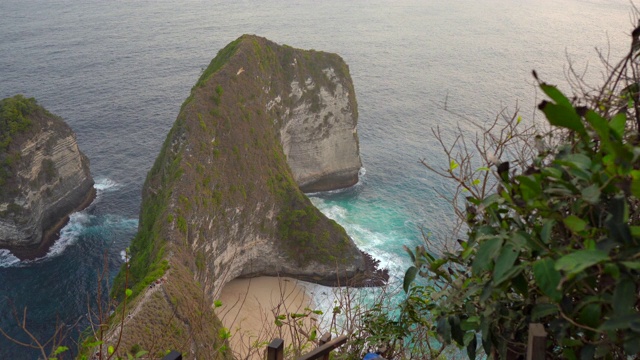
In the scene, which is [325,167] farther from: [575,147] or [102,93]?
[575,147]

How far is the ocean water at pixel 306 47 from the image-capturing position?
40438 mm

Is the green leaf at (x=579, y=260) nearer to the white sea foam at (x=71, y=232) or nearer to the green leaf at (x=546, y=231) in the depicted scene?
the green leaf at (x=546, y=231)

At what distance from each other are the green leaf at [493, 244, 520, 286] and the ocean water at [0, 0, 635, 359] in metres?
22.7

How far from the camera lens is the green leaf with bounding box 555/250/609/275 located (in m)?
2.44

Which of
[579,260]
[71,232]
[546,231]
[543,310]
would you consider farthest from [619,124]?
[71,232]

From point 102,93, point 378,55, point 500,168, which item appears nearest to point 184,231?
point 500,168

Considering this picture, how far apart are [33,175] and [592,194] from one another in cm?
4364

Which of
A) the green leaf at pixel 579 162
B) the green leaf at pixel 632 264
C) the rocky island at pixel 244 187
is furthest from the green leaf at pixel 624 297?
the rocky island at pixel 244 187

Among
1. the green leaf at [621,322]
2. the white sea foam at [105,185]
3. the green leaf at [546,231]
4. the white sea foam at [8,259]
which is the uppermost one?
the green leaf at [546,231]

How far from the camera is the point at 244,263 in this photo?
35250 mm

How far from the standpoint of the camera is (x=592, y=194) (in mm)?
2686

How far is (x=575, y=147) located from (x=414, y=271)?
1.63 metres

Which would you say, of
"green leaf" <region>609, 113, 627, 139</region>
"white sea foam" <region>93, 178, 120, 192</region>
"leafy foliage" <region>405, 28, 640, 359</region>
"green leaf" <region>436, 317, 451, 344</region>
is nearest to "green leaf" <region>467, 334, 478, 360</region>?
"leafy foliage" <region>405, 28, 640, 359</region>

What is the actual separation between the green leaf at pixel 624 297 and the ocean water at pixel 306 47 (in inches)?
905
